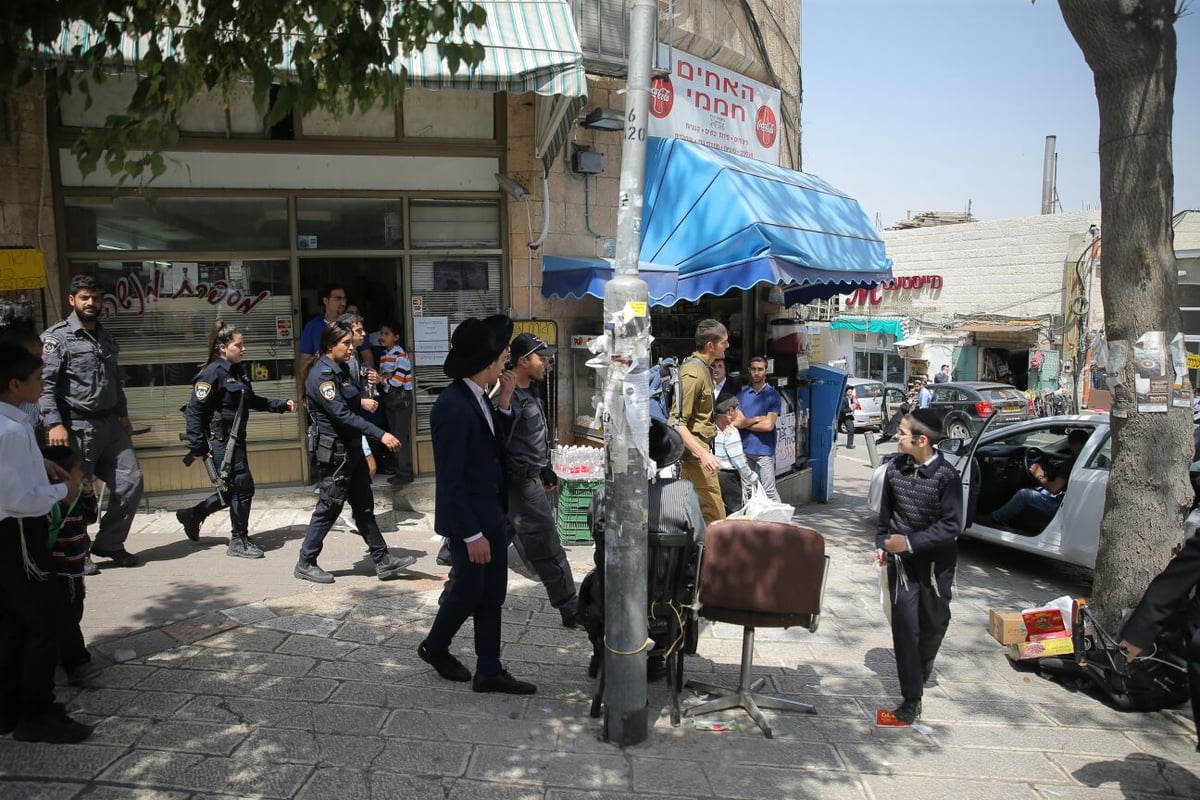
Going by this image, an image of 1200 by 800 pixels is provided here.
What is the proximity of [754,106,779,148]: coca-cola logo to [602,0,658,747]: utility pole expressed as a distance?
692cm

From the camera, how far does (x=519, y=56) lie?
6.34m

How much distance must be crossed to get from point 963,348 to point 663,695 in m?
25.9

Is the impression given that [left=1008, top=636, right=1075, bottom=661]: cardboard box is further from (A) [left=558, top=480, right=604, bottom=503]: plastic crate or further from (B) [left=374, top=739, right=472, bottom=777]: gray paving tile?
(B) [left=374, top=739, right=472, bottom=777]: gray paving tile

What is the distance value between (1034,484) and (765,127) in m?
5.29

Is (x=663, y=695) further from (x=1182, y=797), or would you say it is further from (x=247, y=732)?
(x=1182, y=797)

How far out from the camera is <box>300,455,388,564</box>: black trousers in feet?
18.7

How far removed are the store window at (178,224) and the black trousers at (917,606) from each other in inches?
238

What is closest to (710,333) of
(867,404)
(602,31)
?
(602,31)

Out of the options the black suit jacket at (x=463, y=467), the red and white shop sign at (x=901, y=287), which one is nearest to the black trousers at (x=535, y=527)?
the black suit jacket at (x=463, y=467)

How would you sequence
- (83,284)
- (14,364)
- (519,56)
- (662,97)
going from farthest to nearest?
(662,97) → (519,56) → (83,284) → (14,364)

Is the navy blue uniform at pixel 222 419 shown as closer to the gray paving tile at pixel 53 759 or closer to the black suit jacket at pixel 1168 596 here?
the gray paving tile at pixel 53 759

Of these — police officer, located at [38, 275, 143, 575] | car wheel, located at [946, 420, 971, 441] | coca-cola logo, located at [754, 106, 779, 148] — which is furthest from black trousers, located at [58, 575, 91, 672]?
car wheel, located at [946, 420, 971, 441]

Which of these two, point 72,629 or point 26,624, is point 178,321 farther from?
point 26,624

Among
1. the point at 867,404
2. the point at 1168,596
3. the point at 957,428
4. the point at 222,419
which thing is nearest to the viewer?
the point at 1168,596
